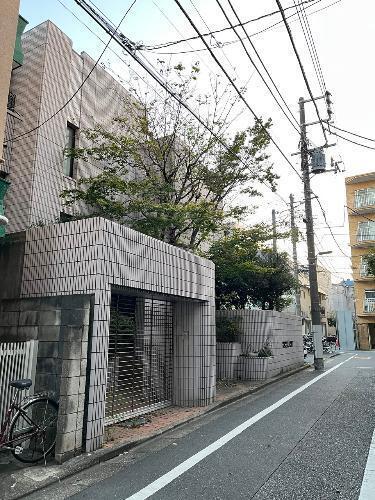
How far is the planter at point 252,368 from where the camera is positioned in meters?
11.8

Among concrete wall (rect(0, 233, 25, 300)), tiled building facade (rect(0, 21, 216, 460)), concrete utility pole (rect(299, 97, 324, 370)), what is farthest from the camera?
concrete utility pole (rect(299, 97, 324, 370))

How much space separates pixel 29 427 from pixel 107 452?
1.12 m

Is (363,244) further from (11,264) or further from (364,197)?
(11,264)

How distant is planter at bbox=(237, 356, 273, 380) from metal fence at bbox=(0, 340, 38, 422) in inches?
305

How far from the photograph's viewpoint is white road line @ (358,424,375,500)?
3.97 metres

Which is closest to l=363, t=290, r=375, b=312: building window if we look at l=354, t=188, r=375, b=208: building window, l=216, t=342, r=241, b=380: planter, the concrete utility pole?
l=354, t=188, r=375, b=208: building window

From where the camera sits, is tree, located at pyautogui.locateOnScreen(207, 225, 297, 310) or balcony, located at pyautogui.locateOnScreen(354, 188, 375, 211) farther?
balcony, located at pyautogui.locateOnScreen(354, 188, 375, 211)

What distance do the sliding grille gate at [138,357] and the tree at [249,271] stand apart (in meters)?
4.87

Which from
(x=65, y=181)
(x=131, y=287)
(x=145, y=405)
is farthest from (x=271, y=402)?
(x=65, y=181)

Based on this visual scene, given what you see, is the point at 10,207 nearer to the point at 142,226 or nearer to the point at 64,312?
the point at 142,226

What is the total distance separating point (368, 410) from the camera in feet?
26.0

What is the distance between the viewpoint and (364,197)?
35344mm

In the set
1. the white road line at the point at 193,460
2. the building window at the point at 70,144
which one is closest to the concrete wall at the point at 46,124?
the building window at the point at 70,144

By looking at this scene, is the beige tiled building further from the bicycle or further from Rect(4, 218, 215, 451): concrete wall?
the bicycle
